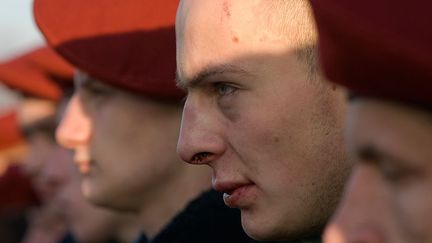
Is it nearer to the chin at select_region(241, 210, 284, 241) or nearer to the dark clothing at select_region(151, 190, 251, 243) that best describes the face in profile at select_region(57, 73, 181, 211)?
the dark clothing at select_region(151, 190, 251, 243)

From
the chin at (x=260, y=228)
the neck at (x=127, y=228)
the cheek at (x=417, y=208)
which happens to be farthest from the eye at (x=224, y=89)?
the neck at (x=127, y=228)

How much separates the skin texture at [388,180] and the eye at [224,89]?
2.75 ft

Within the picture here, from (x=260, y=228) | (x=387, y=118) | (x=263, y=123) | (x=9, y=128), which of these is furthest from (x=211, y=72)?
(x=9, y=128)

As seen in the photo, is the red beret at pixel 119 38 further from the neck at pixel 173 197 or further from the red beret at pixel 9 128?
the red beret at pixel 9 128

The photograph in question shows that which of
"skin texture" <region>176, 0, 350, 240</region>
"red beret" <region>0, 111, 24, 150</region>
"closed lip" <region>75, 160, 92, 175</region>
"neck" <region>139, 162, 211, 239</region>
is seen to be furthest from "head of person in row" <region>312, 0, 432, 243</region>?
"red beret" <region>0, 111, 24, 150</region>

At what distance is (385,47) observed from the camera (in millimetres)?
1753

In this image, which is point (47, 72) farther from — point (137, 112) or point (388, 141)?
point (388, 141)

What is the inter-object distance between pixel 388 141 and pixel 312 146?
827 millimetres

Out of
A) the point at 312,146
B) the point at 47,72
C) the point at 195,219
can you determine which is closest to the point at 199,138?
the point at 312,146

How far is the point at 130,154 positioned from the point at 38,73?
186 centimetres

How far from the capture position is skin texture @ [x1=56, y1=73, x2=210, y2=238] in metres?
3.64

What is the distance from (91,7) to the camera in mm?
3672

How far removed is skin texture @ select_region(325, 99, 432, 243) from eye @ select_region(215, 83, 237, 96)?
0.84 metres

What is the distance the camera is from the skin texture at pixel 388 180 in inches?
69.3
